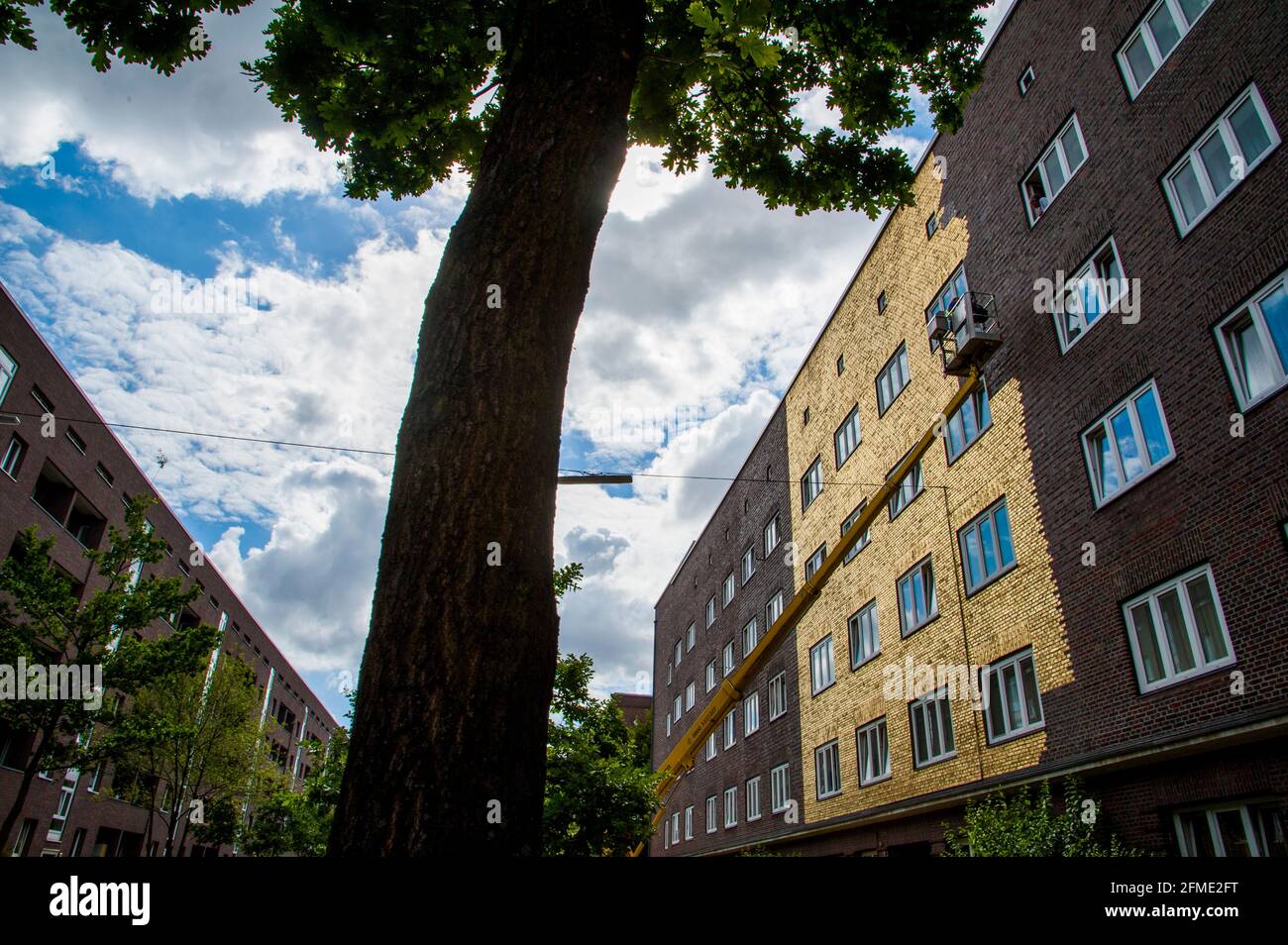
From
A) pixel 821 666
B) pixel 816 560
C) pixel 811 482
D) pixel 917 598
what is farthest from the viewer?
pixel 811 482

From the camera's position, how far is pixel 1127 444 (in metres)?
12.1

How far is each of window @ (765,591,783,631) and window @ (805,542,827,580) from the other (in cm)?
306

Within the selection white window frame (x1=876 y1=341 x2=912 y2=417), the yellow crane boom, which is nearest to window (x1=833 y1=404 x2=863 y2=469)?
white window frame (x1=876 y1=341 x2=912 y2=417)

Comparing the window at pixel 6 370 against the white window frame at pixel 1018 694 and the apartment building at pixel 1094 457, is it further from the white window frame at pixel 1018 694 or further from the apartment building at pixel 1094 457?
the white window frame at pixel 1018 694

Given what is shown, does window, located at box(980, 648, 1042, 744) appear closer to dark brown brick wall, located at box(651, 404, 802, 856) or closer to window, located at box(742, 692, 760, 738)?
dark brown brick wall, located at box(651, 404, 802, 856)

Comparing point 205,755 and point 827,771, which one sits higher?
point 205,755

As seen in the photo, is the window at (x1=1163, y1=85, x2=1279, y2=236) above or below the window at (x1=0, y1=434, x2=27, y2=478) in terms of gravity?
below

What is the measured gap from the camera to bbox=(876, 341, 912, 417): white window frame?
66.1 ft

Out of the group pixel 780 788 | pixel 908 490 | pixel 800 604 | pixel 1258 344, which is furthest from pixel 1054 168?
pixel 780 788

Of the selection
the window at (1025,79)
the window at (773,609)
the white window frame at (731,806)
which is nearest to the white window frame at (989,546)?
the window at (1025,79)

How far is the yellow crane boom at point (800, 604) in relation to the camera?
1706 cm

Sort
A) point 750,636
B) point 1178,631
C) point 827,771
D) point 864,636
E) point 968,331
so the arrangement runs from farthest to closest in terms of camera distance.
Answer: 1. point 750,636
2. point 827,771
3. point 864,636
4. point 968,331
5. point 1178,631

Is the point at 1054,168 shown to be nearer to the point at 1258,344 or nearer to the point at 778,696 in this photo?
the point at 1258,344

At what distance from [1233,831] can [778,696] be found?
1869cm
